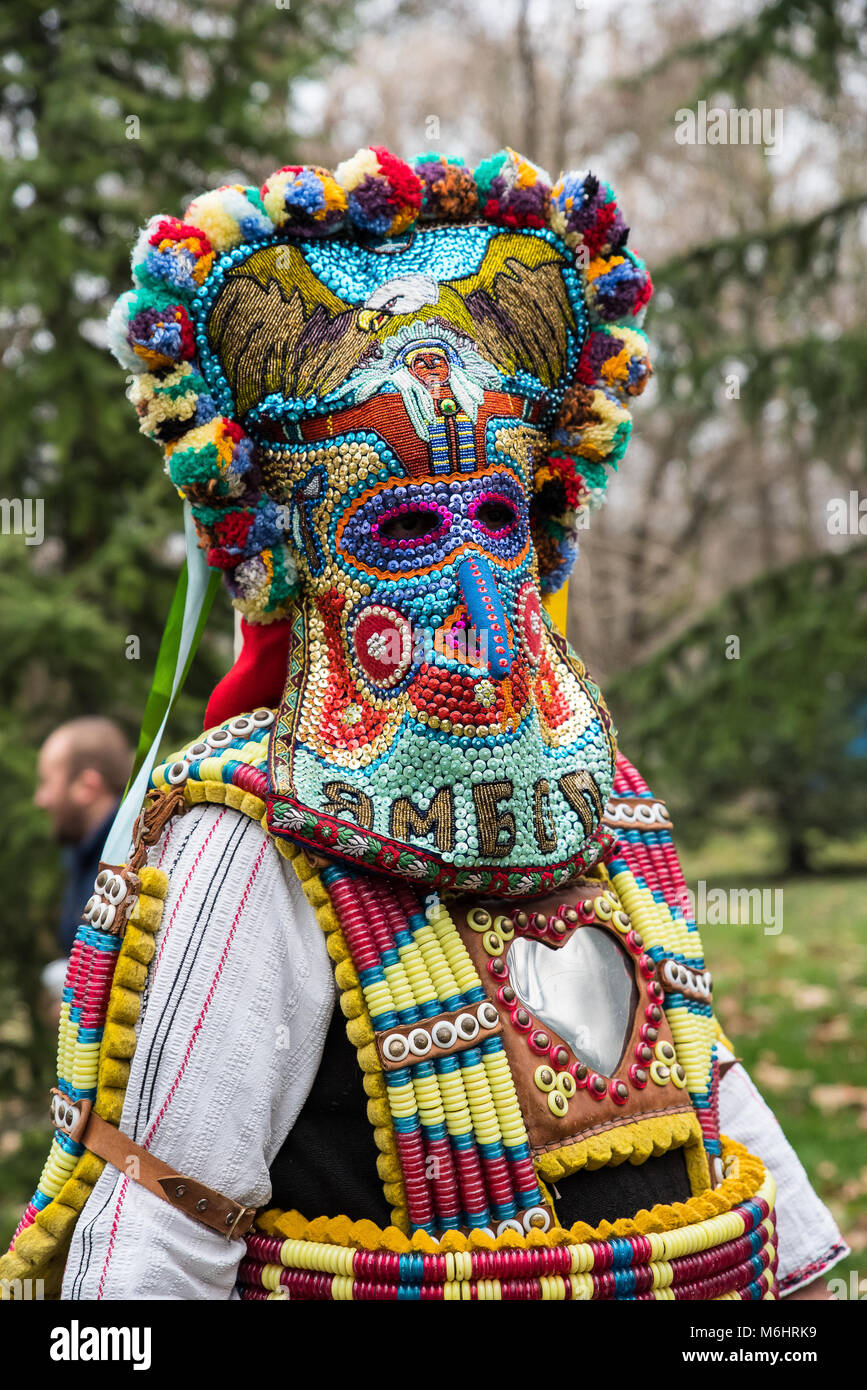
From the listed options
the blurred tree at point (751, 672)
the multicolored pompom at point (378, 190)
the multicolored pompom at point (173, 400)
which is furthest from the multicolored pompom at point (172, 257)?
the blurred tree at point (751, 672)

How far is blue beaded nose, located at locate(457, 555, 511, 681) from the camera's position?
1.77 m

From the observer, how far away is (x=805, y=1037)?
7629 mm

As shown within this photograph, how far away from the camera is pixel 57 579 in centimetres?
623

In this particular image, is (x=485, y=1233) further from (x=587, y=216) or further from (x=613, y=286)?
(x=587, y=216)

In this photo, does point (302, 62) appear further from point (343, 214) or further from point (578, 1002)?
point (578, 1002)

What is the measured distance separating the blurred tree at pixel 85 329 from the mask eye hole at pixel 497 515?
4.23 metres

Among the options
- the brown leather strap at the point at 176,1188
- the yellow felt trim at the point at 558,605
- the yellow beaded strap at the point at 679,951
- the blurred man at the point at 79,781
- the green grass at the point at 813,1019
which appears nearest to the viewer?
the brown leather strap at the point at 176,1188

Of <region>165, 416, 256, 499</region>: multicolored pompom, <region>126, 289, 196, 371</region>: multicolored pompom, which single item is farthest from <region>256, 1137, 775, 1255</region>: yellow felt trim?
<region>126, 289, 196, 371</region>: multicolored pompom

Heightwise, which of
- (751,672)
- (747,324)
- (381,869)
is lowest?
(381,869)

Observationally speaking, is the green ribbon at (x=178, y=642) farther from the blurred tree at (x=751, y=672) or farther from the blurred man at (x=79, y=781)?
the blurred tree at (x=751, y=672)

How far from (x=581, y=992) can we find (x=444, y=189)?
127 centimetres

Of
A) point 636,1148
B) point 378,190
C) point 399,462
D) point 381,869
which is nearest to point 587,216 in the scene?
point 378,190

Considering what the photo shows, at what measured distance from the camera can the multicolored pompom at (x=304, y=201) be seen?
6.21 ft

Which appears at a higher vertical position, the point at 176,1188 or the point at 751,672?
the point at 751,672
